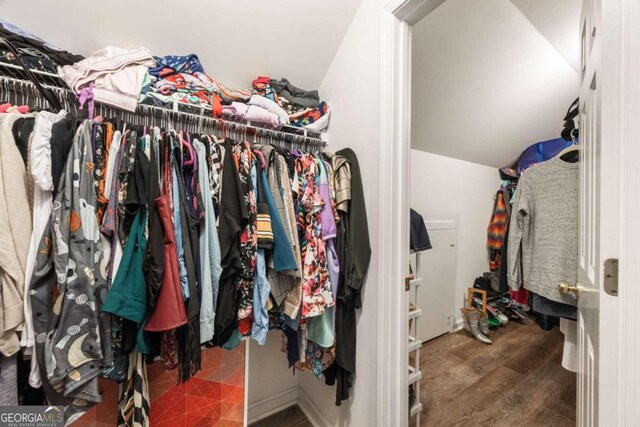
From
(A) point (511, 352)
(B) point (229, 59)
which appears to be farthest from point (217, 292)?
(A) point (511, 352)

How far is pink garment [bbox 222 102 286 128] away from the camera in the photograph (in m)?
1.14

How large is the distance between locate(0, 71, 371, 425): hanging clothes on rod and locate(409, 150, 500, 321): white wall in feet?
4.79

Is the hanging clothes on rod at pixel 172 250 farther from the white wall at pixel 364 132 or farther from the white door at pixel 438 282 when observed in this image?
the white door at pixel 438 282

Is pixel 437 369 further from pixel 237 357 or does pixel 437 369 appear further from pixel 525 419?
pixel 237 357

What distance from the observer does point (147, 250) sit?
31.0 inches

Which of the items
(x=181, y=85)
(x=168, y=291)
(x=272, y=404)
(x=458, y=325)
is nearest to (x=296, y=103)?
(x=181, y=85)

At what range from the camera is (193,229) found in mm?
879

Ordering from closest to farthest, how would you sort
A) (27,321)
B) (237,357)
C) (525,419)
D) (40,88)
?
(27,321)
(40,88)
(237,357)
(525,419)

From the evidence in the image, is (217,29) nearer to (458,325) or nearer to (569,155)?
(569,155)

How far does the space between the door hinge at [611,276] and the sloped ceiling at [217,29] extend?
137 centimetres

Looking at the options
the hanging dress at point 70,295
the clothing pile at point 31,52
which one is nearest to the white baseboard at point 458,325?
the hanging dress at point 70,295

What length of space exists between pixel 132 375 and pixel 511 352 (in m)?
2.93

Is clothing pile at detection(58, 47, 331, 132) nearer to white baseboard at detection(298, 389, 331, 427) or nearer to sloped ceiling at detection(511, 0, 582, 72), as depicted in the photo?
sloped ceiling at detection(511, 0, 582, 72)
